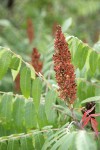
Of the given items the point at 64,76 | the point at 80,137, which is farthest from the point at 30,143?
the point at 80,137

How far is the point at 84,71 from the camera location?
10.3 feet

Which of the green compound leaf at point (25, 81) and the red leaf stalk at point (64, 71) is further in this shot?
the green compound leaf at point (25, 81)

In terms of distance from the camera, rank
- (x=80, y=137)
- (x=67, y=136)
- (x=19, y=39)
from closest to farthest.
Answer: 1. (x=80, y=137)
2. (x=67, y=136)
3. (x=19, y=39)

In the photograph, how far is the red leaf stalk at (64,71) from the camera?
7.06 feet

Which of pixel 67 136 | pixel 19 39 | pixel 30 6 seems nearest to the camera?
pixel 67 136

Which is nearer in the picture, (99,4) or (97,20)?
(99,4)

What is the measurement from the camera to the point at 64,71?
2.16m

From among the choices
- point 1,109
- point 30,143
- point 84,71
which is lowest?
point 30,143

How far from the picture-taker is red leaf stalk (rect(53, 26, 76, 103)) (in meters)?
2.15

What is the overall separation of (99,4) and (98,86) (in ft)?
27.0

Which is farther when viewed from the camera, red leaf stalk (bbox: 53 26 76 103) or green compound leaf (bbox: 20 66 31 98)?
green compound leaf (bbox: 20 66 31 98)

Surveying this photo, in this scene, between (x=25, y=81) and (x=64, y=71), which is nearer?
(x=64, y=71)

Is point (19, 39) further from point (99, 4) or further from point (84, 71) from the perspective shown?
point (84, 71)

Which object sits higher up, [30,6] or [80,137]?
[30,6]
